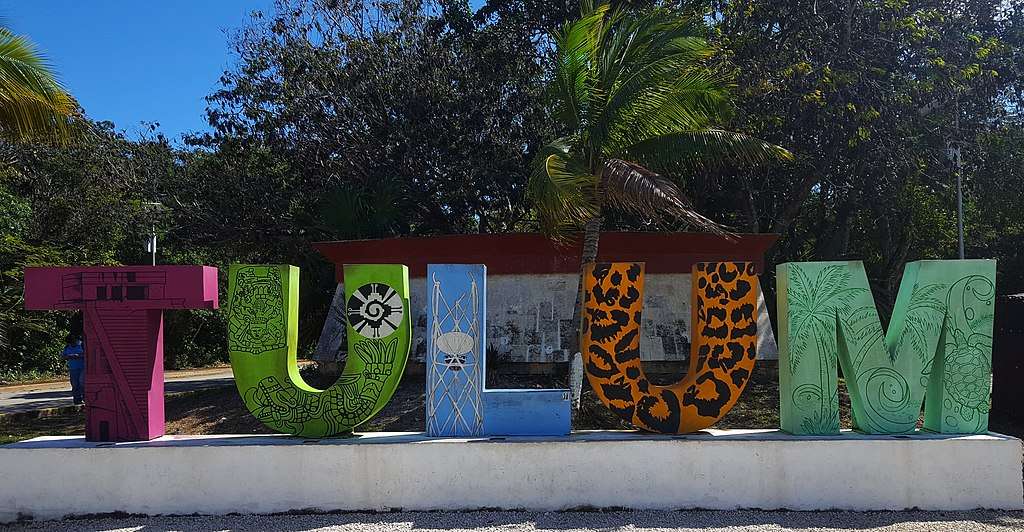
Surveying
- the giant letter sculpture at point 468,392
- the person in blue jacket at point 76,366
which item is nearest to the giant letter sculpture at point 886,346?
the giant letter sculpture at point 468,392

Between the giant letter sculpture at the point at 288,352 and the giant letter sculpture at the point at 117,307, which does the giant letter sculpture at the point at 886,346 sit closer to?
the giant letter sculpture at the point at 288,352

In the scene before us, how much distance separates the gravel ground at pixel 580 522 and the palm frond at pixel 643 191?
325 centimetres

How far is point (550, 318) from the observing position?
12469 millimetres

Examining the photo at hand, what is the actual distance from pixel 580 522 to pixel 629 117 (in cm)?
475

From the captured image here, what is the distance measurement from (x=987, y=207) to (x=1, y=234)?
24.5 meters

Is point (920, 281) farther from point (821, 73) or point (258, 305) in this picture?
point (821, 73)

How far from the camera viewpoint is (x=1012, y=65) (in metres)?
13.8

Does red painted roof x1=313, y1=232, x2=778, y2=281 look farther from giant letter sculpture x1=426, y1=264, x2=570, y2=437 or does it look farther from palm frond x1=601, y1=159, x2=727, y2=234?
giant letter sculpture x1=426, y1=264, x2=570, y2=437

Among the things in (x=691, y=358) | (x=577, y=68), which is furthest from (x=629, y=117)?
(x=691, y=358)

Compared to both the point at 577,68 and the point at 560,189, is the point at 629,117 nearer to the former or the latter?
the point at 577,68

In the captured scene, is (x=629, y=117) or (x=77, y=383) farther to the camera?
(x=77, y=383)

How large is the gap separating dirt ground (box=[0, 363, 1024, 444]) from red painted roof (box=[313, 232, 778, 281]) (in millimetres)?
1793

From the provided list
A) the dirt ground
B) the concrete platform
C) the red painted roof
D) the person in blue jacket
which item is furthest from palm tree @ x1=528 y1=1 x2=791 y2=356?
the person in blue jacket

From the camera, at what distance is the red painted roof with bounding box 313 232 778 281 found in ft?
40.8
